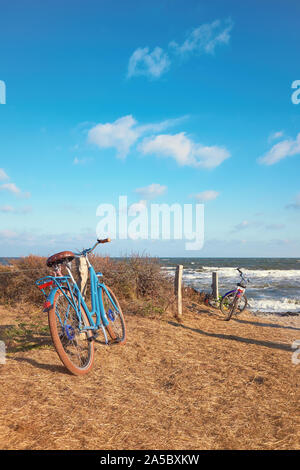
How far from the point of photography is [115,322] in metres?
6.37

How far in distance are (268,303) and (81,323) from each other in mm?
13703

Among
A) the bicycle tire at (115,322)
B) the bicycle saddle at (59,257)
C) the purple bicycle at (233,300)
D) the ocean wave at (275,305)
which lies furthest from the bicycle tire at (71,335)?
the ocean wave at (275,305)

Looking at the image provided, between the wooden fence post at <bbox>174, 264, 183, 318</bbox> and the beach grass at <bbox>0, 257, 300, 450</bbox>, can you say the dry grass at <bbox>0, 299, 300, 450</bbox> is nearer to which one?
the beach grass at <bbox>0, 257, 300, 450</bbox>

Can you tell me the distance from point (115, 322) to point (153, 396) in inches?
91.8

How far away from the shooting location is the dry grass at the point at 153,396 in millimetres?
3172

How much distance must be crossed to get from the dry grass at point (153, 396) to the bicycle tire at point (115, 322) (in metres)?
0.21

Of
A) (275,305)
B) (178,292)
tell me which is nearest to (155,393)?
(178,292)

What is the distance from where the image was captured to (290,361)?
590 centimetres

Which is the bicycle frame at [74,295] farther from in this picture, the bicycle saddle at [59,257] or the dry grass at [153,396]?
the dry grass at [153,396]

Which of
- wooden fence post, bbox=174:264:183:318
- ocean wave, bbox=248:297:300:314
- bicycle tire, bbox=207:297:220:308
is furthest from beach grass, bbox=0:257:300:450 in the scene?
ocean wave, bbox=248:297:300:314

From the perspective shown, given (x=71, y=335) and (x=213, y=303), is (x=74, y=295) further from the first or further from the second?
(x=213, y=303)
